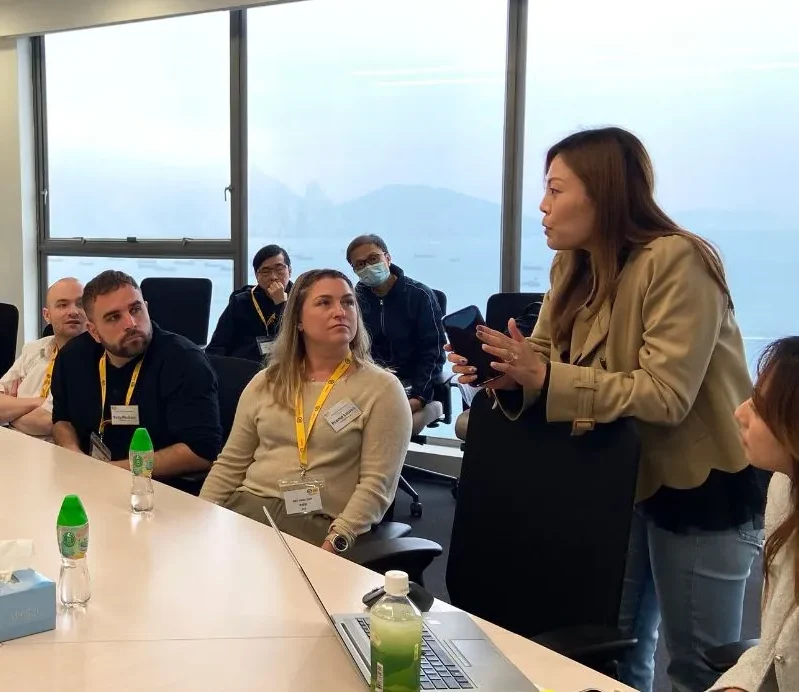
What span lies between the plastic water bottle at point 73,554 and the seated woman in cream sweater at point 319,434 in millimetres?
711

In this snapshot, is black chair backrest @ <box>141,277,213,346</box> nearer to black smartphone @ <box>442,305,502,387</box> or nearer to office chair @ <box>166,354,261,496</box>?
office chair @ <box>166,354,261,496</box>

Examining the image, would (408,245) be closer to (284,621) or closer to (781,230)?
(781,230)

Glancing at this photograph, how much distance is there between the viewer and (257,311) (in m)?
4.78

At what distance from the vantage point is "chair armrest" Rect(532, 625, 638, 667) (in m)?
1.36

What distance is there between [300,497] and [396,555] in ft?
1.59

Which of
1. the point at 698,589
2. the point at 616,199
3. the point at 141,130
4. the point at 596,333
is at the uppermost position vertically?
the point at 141,130

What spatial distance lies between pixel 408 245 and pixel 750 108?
82.0 inches

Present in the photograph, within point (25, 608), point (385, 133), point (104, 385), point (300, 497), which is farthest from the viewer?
point (385, 133)

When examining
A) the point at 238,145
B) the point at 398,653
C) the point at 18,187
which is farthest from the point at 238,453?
the point at 18,187

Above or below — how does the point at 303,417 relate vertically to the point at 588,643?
above

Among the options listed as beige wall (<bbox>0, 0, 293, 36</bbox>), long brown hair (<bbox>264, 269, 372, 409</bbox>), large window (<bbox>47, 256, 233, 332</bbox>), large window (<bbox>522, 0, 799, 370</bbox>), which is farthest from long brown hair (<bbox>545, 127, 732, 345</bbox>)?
large window (<bbox>47, 256, 233, 332</bbox>)

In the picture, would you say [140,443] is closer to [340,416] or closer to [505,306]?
[340,416]

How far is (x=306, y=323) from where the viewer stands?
2.44 meters

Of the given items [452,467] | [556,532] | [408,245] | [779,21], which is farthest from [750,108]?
[556,532]
